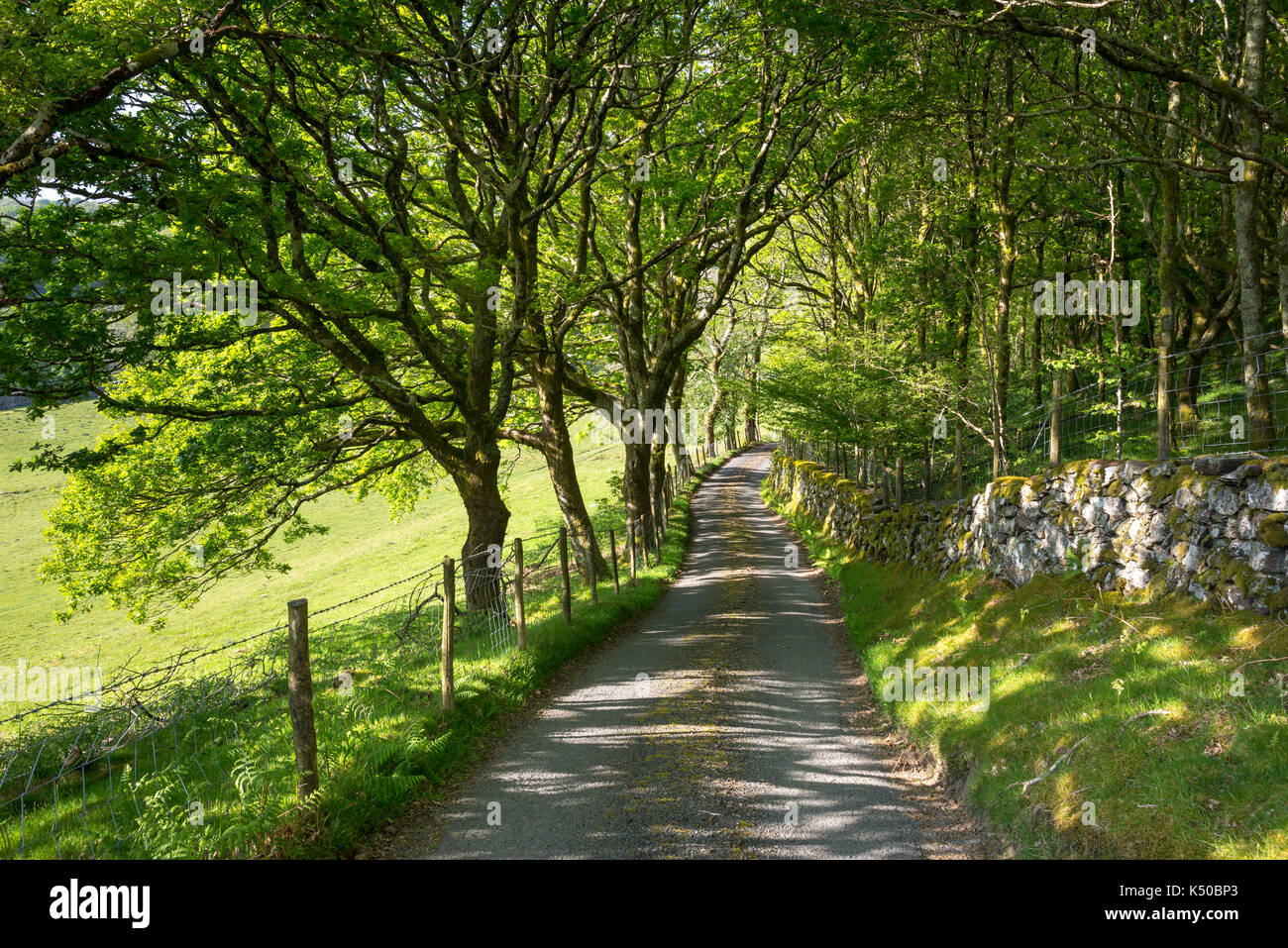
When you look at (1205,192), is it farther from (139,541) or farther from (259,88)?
(139,541)

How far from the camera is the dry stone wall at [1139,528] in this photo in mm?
6113

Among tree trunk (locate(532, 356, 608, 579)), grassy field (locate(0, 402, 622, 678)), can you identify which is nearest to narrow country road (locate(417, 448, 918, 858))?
tree trunk (locate(532, 356, 608, 579))

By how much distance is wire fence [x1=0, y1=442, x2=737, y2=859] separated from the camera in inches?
209

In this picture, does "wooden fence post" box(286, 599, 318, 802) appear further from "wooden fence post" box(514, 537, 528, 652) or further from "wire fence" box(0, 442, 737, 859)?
"wooden fence post" box(514, 537, 528, 652)

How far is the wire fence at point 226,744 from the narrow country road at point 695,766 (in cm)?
114

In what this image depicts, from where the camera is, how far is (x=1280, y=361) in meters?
15.3

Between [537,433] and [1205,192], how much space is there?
594 inches

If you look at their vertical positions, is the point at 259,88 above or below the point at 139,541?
above

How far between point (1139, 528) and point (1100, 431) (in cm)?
910

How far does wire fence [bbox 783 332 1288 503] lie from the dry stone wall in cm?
161

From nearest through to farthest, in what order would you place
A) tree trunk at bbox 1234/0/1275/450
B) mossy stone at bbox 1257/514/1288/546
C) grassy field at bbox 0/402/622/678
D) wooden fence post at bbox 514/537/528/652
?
mossy stone at bbox 1257/514/1288/546
tree trunk at bbox 1234/0/1275/450
wooden fence post at bbox 514/537/528/652
grassy field at bbox 0/402/622/678

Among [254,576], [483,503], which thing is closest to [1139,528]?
[483,503]
